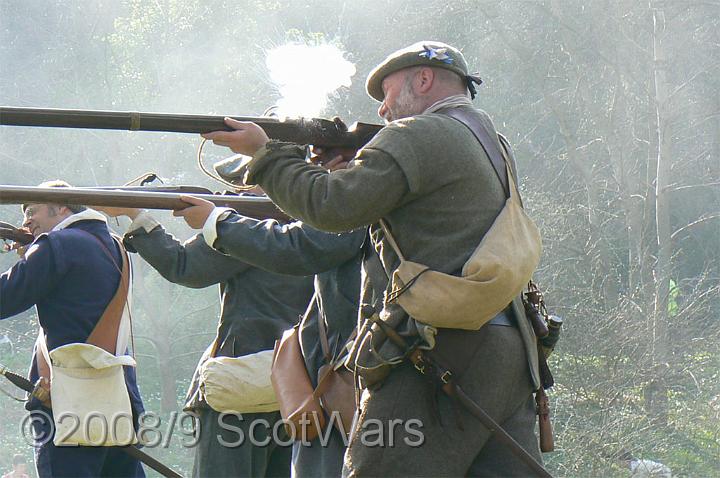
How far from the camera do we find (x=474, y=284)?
9.17ft

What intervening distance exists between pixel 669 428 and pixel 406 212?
355 inches

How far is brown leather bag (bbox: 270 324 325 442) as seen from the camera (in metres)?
3.73

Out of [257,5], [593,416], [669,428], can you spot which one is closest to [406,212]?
[593,416]

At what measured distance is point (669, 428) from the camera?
36.5 feet

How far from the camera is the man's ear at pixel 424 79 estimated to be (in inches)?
124

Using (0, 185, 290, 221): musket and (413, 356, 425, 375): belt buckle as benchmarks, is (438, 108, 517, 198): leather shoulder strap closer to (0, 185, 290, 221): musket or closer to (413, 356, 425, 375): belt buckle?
(413, 356, 425, 375): belt buckle

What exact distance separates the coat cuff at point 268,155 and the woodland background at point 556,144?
496 cm

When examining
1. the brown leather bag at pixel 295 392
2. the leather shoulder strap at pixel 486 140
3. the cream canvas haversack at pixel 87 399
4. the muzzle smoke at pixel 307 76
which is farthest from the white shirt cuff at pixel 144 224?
the leather shoulder strap at pixel 486 140

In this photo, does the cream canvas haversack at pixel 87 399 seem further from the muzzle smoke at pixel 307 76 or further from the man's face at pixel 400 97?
the man's face at pixel 400 97

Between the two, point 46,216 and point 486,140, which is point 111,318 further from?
point 486,140

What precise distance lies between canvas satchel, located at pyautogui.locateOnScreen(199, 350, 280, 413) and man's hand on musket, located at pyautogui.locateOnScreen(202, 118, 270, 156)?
1631 millimetres

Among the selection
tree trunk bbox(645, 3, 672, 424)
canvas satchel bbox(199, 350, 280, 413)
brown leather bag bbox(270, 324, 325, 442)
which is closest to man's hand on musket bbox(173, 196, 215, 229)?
brown leather bag bbox(270, 324, 325, 442)

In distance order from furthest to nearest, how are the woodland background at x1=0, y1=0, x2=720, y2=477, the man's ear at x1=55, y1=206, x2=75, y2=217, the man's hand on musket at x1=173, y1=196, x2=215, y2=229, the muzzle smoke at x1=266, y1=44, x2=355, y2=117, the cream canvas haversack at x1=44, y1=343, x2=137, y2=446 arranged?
the woodland background at x1=0, y1=0, x2=720, y2=477 < the man's ear at x1=55, y1=206, x2=75, y2=217 < the cream canvas haversack at x1=44, y1=343, x2=137, y2=446 < the man's hand on musket at x1=173, y1=196, x2=215, y2=229 < the muzzle smoke at x1=266, y1=44, x2=355, y2=117

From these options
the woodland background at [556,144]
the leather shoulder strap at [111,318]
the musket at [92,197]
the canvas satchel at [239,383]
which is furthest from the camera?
the woodland background at [556,144]
